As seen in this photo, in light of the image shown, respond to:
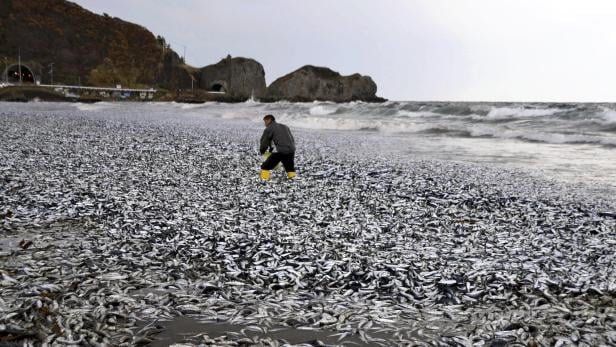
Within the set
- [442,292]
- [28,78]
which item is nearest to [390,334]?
[442,292]

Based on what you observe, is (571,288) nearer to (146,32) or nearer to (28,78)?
(28,78)

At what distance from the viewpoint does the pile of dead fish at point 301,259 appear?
564 centimetres

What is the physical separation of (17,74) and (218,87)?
62.8 metres

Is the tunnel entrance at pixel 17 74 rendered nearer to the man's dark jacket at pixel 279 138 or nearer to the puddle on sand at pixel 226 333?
the man's dark jacket at pixel 279 138

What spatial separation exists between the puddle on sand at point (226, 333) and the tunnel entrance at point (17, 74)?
156640mm

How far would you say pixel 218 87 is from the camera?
162 m

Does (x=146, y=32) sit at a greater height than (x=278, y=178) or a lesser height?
greater

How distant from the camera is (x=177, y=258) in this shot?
7875 millimetres

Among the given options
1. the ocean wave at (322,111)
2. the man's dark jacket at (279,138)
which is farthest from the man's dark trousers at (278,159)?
the ocean wave at (322,111)

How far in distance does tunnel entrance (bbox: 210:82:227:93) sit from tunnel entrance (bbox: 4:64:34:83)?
56642 millimetres

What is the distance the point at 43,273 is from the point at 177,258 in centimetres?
207

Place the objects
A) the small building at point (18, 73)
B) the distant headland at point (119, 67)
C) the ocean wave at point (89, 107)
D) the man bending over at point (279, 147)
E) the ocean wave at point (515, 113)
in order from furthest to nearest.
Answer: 1. the distant headland at point (119, 67)
2. the small building at point (18, 73)
3. the ocean wave at point (89, 107)
4. the ocean wave at point (515, 113)
5. the man bending over at point (279, 147)

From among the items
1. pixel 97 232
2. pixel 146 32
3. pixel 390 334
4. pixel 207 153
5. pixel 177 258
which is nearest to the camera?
pixel 390 334

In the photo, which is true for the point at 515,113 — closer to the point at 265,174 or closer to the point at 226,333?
the point at 265,174
